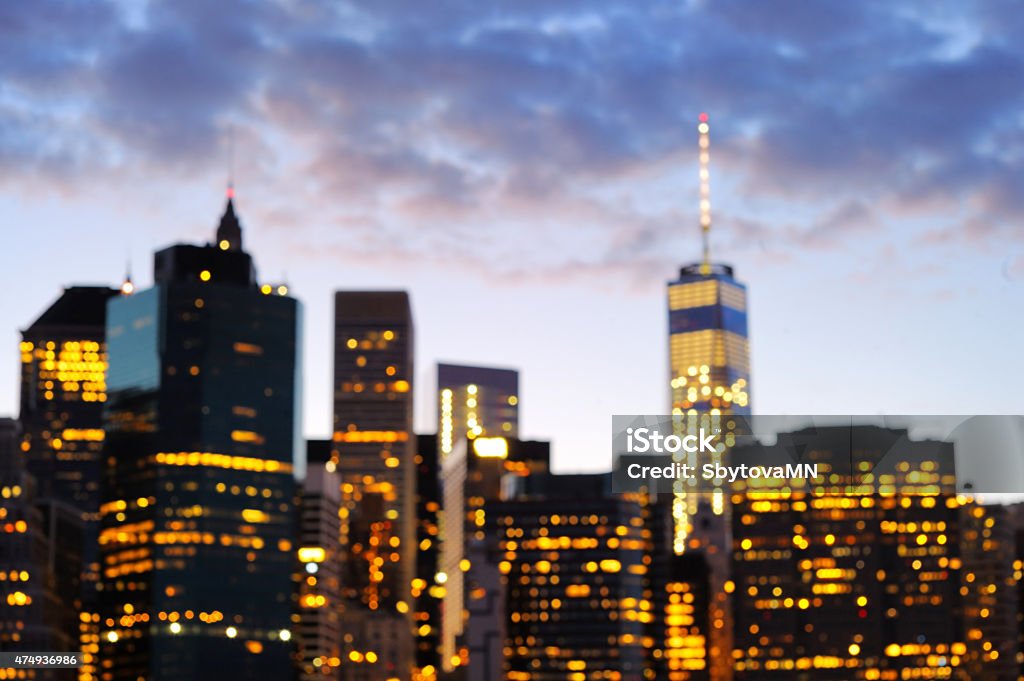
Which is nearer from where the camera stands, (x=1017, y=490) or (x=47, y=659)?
(x=1017, y=490)

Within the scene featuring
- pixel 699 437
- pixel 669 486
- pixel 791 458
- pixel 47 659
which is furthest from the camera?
pixel 47 659

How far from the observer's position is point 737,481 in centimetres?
5578

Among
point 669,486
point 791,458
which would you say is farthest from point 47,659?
point 791,458

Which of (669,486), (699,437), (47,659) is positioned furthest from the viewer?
(47,659)

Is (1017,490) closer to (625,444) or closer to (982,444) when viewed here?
(982,444)

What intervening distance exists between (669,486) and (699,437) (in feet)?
22.9

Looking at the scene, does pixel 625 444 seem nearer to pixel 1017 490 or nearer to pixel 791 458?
pixel 791 458

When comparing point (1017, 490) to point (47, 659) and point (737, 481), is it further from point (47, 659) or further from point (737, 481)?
point (47, 659)

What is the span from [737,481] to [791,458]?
15.7 ft

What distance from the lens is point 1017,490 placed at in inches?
2133

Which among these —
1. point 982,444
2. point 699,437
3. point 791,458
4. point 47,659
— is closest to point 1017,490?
point 982,444

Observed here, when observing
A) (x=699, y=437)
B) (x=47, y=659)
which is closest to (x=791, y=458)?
(x=699, y=437)

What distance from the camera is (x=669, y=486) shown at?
54688 mm

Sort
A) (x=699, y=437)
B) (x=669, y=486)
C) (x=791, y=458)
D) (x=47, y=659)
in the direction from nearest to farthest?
(x=699, y=437) < (x=791, y=458) < (x=669, y=486) < (x=47, y=659)
